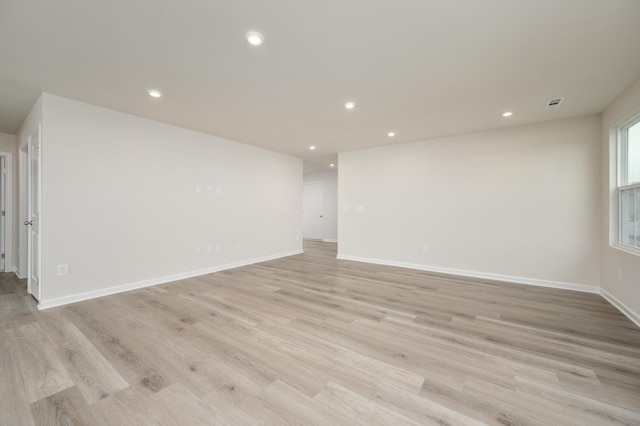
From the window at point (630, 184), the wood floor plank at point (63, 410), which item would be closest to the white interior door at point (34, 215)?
the wood floor plank at point (63, 410)

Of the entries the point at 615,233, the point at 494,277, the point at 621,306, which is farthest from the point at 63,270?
the point at 615,233

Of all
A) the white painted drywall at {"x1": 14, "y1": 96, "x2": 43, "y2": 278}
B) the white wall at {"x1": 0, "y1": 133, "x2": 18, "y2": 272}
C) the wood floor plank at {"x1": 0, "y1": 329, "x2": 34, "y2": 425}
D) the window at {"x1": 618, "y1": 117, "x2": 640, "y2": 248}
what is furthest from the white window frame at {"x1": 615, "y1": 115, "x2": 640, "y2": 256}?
the white wall at {"x1": 0, "y1": 133, "x2": 18, "y2": 272}

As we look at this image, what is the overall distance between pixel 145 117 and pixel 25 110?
4.73ft

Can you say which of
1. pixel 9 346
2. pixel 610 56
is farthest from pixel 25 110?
pixel 610 56

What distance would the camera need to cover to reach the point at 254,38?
1925mm

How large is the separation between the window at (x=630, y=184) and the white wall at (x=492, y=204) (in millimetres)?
445

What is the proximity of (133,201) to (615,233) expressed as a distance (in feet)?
21.3

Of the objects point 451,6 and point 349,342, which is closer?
point 451,6

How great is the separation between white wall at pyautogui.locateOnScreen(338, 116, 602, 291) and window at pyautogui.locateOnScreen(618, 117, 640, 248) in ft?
1.46

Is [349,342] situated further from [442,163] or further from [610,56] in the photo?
[442,163]

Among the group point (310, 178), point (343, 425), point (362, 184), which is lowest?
point (343, 425)

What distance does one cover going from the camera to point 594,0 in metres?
1.58

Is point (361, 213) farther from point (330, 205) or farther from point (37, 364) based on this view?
point (37, 364)

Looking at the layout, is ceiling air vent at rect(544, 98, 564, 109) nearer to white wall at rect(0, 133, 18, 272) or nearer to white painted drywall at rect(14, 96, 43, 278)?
white painted drywall at rect(14, 96, 43, 278)
